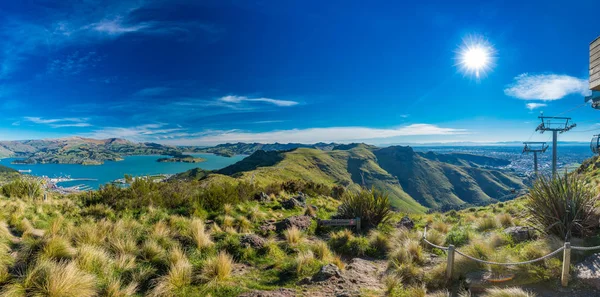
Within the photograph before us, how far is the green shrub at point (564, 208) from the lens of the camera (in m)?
5.74

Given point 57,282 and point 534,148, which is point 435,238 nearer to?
point 57,282

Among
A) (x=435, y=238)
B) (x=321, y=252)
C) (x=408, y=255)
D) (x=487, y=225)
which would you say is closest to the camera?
(x=408, y=255)

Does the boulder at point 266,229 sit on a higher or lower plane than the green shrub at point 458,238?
lower

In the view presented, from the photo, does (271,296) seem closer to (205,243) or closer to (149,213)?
(205,243)

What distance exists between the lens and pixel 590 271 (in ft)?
14.3

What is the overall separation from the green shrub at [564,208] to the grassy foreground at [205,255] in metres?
0.41

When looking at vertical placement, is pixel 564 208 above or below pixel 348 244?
above

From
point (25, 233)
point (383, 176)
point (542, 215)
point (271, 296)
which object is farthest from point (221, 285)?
point (383, 176)

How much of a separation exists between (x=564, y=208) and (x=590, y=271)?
6.60ft

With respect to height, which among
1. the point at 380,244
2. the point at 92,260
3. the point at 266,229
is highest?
the point at 92,260

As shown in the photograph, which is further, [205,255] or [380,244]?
[380,244]

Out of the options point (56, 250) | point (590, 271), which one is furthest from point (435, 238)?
point (56, 250)

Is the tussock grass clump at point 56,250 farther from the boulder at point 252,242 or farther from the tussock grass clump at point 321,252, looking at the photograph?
the tussock grass clump at point 321,252

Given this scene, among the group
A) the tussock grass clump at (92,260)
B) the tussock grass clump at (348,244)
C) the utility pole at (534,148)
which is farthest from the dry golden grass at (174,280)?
the utility pole at (534,148)
